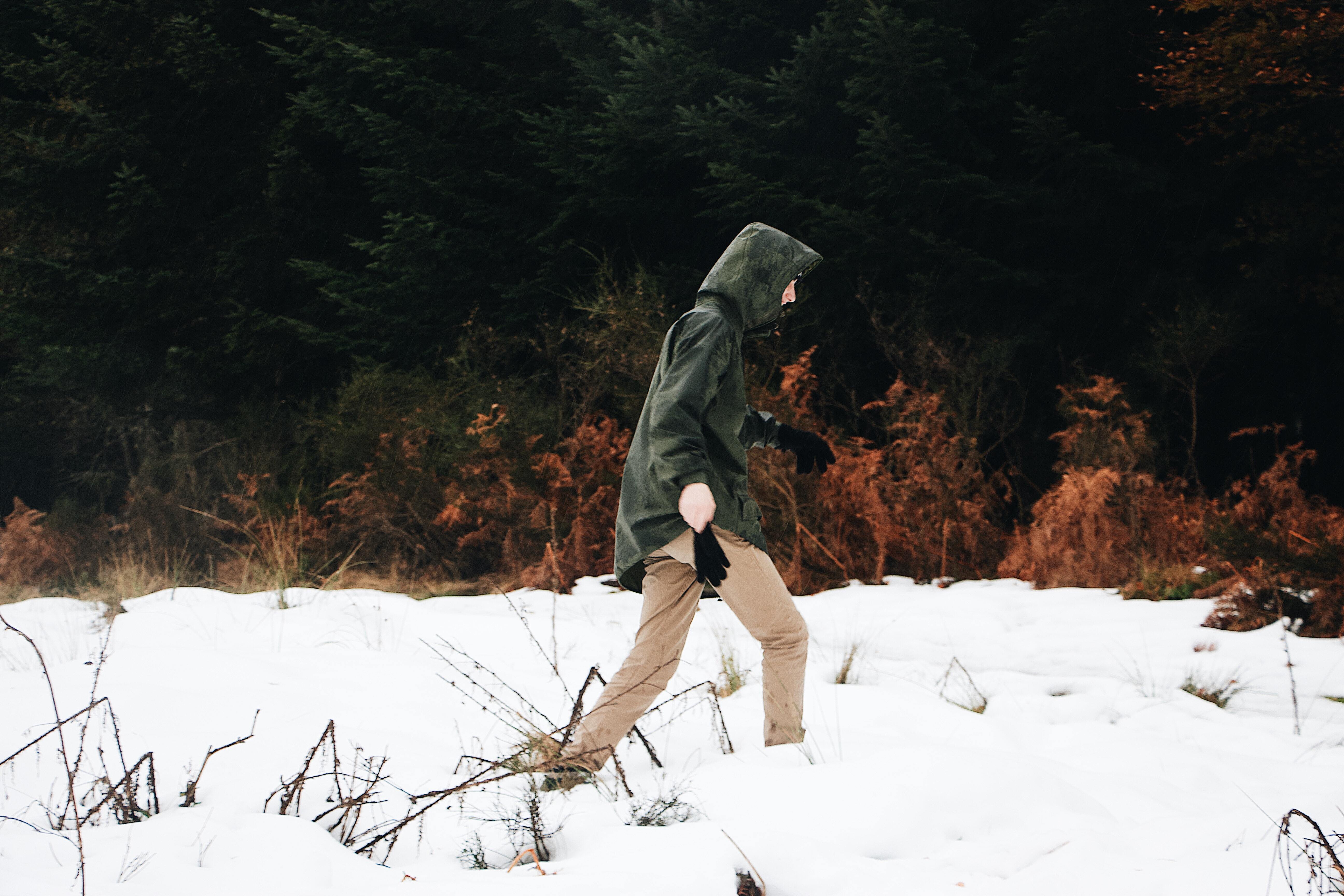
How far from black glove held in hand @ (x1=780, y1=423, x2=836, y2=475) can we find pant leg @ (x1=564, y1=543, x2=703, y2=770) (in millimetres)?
728

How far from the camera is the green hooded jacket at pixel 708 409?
2543mm

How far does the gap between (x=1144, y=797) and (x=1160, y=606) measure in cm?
309

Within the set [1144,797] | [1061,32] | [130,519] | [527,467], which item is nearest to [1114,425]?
[1061,32]

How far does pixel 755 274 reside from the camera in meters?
2.82

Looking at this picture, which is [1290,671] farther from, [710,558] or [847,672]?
[710,558]

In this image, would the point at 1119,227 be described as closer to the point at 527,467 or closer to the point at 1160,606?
the point at 1160,606

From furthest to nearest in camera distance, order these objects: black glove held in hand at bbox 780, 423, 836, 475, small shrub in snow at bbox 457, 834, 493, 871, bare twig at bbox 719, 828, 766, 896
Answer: black glove held in hand at bbox 780, 423, 836, 475, small shrub in snow at bbox 457, 834, 493, 871, bare twig at bbox 719, 828, 766, 896

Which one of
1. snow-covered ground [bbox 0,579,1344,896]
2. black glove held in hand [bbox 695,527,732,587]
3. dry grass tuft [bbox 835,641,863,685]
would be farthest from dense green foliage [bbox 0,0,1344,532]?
black glove held in hand [bbox 695,527,732,587]

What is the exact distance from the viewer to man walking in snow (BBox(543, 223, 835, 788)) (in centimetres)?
254

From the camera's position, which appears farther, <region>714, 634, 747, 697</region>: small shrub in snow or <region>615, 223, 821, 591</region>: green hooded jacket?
<region>714, 634, 747, 697</region>: small shrub in snow

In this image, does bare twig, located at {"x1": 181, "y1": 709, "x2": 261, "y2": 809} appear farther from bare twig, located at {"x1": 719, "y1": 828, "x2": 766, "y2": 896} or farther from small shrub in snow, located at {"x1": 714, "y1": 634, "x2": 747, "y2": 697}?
small shrub in snow, located at {"x1": 714, "y1": 634, "x2": 747, "y2": 697}

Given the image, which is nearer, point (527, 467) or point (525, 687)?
point (525, 687)

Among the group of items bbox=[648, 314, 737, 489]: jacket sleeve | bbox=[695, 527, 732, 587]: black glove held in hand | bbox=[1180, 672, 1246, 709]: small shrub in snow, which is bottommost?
bbox=[1180, 672, 1246, 709]: small shrub in snow

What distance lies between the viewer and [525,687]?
13.2 ft
